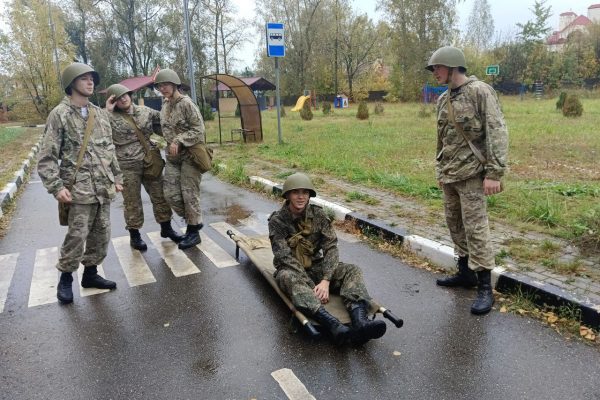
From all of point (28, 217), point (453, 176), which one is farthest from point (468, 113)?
point (28, 217)

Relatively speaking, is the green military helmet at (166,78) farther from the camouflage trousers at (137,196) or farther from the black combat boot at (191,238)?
the black combat boot at (191,238)

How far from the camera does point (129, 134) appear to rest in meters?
5.10

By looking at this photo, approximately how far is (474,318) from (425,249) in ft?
4.33

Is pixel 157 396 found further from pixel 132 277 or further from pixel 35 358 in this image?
pixel 132 277

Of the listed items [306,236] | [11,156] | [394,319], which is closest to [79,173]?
[306,236]

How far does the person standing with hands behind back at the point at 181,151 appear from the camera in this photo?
5.18 metres

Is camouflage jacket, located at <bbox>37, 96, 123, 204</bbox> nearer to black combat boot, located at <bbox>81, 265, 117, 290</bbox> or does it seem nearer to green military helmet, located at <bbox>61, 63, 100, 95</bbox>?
green military helmet, located at <bbox>61, 63, 100, 95</bbox>

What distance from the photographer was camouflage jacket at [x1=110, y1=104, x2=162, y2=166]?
503 centimetres

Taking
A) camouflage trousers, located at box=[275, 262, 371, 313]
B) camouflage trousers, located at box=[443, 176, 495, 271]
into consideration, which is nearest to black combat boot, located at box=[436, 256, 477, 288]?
camouflage trousers, located at box=[443, 176, 495, 271]

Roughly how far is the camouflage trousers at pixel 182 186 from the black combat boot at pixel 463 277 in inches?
114

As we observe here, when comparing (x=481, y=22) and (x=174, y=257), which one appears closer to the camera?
(x=174, y=257)

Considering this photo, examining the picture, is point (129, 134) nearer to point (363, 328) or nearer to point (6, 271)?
point (6, 271)

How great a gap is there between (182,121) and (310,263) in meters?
2.47

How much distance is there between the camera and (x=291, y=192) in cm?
366
